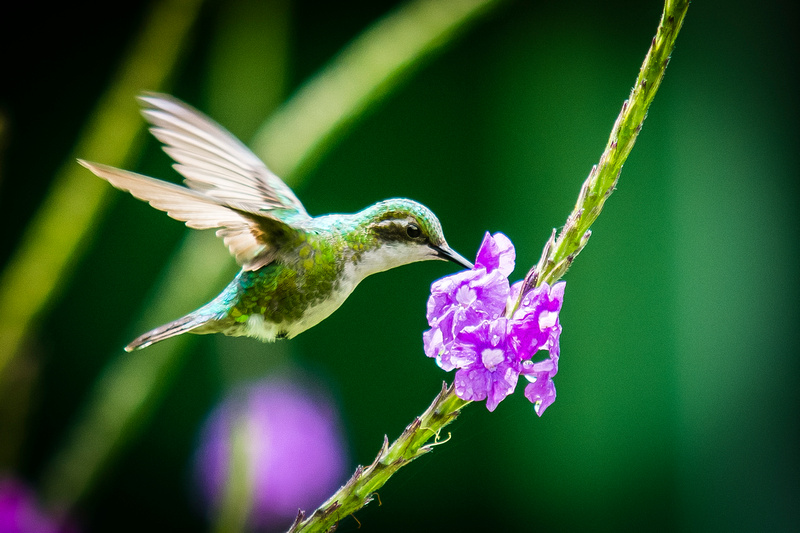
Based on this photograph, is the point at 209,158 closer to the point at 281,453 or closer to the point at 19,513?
the point at 19,513

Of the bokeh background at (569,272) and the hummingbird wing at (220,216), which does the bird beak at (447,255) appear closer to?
the hummingbird wing at (220,216)

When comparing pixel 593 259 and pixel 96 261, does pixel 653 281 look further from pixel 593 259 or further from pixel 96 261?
pixel 96 261

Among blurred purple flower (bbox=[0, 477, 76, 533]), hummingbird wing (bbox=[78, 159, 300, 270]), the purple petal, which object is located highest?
hummingbird wing (bbox=[78, 159, 300, 270])

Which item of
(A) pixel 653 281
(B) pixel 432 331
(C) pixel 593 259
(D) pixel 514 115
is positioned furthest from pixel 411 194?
(B) pixel 432 331

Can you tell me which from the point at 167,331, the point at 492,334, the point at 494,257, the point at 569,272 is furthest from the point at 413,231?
the point at 569,272

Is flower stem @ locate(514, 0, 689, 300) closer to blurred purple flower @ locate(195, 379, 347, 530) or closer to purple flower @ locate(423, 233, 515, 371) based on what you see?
purple flower @ locate(423, 233, 515, 371)

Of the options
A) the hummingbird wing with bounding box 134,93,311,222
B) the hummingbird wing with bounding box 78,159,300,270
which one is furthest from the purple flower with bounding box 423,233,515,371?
the hummingbird wing with bounding box 134,93,311,222

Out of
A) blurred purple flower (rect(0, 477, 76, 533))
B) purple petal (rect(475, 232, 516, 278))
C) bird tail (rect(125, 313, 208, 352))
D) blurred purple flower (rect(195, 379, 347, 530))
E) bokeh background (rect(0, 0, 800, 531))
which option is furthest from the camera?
bokeh background (rect(0, 0, 800, 531))
